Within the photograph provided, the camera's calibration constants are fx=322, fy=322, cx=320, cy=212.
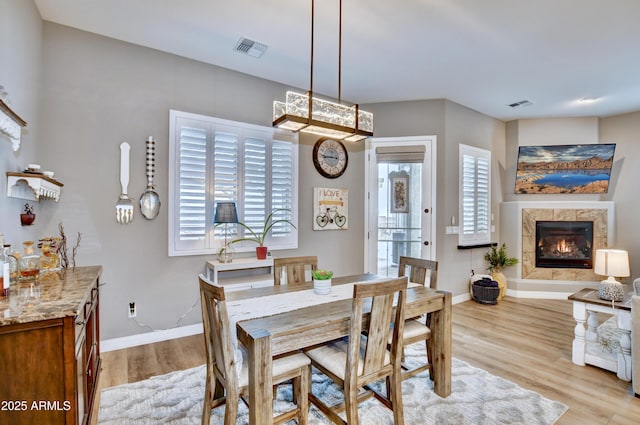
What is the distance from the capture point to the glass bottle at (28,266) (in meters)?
1.92

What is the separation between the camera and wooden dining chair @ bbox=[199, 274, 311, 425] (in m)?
1.71

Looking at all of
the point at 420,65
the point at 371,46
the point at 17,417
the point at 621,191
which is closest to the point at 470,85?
the point at 420,65

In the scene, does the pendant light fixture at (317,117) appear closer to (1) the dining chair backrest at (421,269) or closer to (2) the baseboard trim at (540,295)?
(1) the dining chair backrest at (421,269)

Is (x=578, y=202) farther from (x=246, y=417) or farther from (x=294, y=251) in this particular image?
(x=246, y=417)

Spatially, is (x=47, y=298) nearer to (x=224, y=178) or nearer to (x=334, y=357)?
(x=334, y=357)

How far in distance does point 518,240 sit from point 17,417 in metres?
6.40

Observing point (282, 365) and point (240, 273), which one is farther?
point (240, 273)

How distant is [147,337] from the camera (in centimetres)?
337

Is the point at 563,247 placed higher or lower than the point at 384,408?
higher

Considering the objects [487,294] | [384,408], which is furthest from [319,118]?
[487,294]

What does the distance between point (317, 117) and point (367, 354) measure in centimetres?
163

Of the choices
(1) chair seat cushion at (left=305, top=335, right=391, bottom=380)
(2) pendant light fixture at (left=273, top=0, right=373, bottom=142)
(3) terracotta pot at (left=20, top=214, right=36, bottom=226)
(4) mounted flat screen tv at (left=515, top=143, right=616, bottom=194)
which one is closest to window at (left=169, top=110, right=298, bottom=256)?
(3) terracotta pot at (left=20, top=214, right=36, bottom=226)

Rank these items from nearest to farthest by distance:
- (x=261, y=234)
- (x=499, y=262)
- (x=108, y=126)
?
1. (x=108, y=126)
2. (x=261, y=234)
3. (x=499, y=262)

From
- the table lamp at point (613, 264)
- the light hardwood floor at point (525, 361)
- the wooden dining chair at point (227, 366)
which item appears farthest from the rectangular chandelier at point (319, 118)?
the table lamp at point (613, 264)
